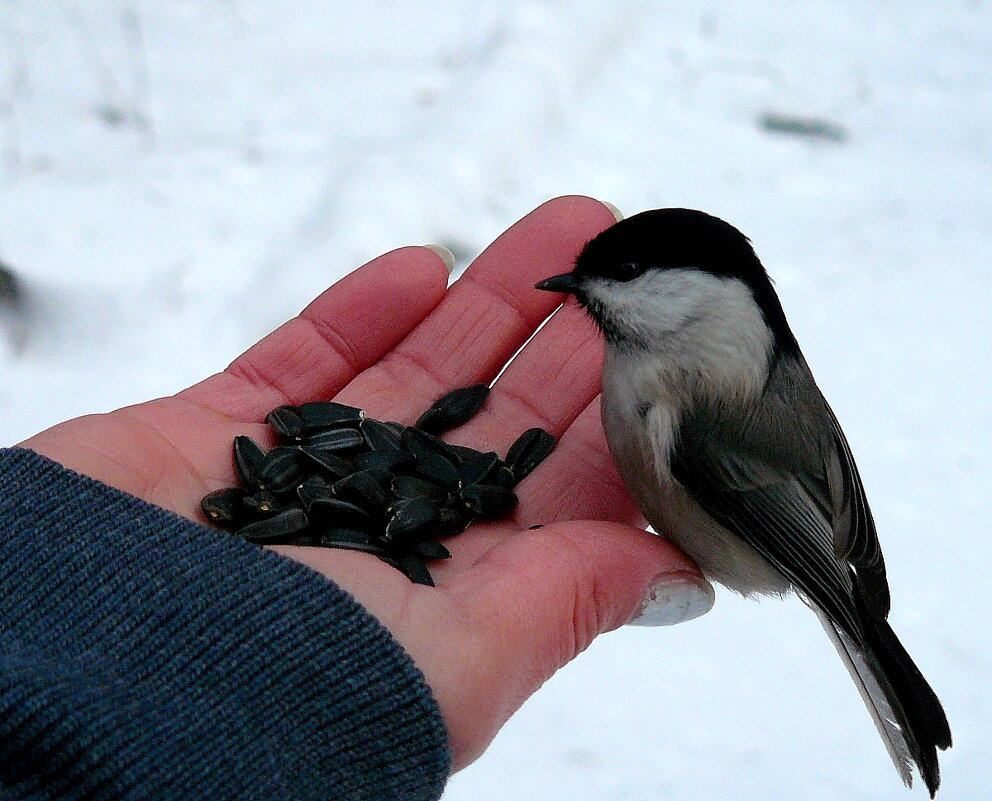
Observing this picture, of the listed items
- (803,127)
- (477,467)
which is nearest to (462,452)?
(477,467)

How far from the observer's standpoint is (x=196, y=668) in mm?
867

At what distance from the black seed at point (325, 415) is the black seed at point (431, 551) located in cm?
26

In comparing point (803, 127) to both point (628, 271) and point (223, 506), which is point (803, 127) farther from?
point (223, 506)

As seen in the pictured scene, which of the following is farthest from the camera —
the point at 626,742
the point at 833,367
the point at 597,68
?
the point at 597,68

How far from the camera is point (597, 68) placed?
2619mm

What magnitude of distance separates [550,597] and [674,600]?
0.69 ft

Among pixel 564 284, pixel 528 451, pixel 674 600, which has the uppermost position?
pixel 564 284

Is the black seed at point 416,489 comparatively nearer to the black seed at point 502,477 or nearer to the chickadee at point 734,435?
the black seed at point 502,477

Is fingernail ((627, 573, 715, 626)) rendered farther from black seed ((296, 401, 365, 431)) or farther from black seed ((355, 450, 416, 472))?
black seed ((296, 401, 365, 431))

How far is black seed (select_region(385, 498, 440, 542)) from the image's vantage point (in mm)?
1192

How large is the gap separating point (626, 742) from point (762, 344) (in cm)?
60

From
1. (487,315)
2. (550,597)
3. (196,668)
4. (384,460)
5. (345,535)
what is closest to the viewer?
(196,668)

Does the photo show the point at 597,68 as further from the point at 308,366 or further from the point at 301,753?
the point at 301,753

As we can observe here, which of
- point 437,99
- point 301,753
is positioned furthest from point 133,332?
point 301,753
